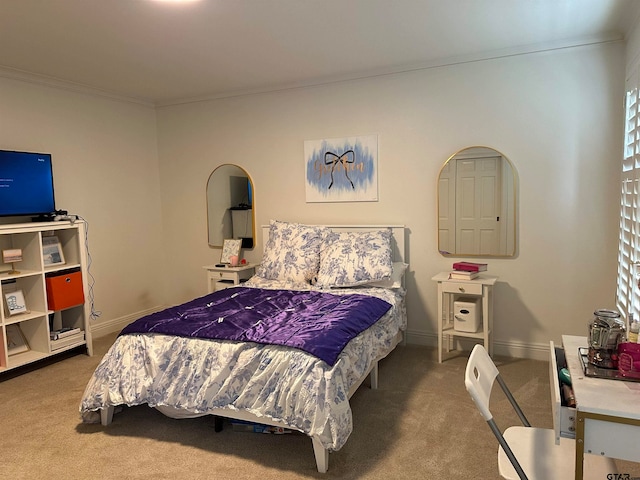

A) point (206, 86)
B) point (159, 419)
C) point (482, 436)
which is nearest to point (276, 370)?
point (159, 419)

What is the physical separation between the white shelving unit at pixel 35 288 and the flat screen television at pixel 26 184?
20 centimetres

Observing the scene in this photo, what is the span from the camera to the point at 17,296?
349cm

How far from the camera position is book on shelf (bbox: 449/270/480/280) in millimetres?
3433

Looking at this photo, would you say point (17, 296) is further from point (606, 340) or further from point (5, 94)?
point (606, 340)

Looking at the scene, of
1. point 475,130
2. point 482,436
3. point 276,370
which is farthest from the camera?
point 475,130

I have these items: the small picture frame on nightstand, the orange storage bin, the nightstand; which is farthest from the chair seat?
the orange storage bin

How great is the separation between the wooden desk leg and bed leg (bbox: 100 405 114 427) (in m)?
2.38

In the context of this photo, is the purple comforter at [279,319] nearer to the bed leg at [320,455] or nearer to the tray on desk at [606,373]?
the bed leg at [320,455]

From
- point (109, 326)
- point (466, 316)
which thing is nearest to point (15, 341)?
point (109, 326)

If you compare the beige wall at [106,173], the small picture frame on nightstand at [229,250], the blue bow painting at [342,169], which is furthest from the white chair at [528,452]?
the beige wall at [106,173]

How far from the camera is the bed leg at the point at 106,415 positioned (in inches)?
104

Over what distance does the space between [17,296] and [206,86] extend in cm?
239

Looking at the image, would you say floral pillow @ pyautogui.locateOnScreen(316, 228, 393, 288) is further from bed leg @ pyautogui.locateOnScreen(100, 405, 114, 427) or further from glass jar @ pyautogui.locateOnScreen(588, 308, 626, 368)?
glass jar @ pyautogui.locateOnScreen(588, 308, 626, 368)

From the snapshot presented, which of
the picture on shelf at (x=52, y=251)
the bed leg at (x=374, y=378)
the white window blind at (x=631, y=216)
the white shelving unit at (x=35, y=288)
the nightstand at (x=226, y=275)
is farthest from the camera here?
the nightstand at (x=226, y=275)
